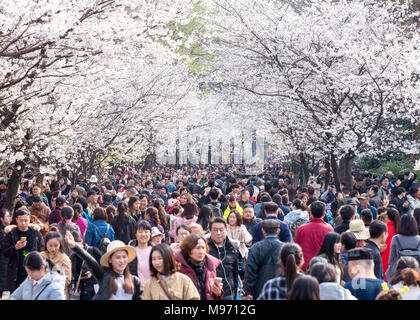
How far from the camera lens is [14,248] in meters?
9.05

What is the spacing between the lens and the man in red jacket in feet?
27.0

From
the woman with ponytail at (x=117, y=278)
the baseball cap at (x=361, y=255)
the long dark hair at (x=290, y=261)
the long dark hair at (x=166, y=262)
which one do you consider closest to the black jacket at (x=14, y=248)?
the woman with ponytail at (x=117, y=278)

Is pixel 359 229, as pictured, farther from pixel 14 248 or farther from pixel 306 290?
pixel 14 248

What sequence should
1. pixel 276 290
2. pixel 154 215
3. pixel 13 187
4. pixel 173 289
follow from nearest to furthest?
1. pixel 276 290
2. pixel 173 289
3. pixel 154 215
4. pixel 13 187

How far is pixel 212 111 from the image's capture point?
46.2m

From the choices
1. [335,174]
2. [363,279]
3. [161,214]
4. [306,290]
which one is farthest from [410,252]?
[335,174]

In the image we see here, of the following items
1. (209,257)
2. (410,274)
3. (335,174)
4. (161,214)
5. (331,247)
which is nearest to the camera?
(410,274)

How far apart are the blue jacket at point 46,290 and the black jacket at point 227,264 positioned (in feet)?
6.46

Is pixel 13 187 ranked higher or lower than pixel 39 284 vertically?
higher

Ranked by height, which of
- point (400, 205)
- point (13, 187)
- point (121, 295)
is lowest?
point (121, 295)

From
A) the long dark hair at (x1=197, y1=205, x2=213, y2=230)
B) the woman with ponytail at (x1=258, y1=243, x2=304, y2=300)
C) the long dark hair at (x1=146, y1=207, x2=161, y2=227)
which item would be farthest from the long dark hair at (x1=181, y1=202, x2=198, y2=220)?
the woman with ponytail at (x1=258, y1=243, x2=304, y2=300)

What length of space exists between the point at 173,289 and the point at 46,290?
4.01ft

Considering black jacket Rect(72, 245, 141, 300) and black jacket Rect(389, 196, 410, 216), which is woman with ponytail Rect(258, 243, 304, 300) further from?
black jacket Rect(389, 196, 410, 216)
